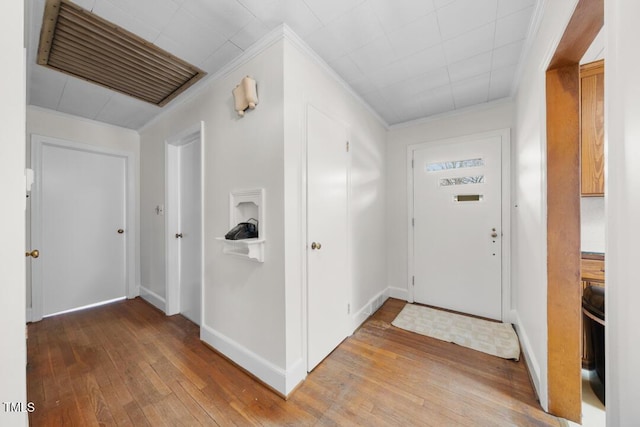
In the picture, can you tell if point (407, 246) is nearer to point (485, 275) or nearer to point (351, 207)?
point (485, 275)

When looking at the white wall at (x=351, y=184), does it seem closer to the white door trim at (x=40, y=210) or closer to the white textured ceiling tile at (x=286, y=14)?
the white textured ceiling tile at (x=286, y=14)

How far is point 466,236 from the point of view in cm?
262

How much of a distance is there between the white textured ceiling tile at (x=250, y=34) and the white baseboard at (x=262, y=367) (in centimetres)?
219

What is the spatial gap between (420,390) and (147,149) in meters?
3.85

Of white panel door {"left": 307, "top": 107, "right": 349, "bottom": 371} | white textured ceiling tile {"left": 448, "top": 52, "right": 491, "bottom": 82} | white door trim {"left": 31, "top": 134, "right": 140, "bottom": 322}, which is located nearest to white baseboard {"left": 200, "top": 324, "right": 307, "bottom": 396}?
white panel door {"left": 307, "top": 107, "right": 349, "bottom": 371}

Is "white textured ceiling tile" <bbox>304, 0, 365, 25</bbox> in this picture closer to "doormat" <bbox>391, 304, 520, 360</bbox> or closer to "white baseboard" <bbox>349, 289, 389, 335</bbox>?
"white baseboard" <bbox>349, 289, 389, 335</bbox>

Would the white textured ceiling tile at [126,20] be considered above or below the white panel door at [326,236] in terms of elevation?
above

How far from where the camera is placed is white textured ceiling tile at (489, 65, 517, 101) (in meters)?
1.98

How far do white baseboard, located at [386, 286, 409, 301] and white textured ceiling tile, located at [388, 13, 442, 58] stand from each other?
2.57m

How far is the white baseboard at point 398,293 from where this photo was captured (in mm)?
2992

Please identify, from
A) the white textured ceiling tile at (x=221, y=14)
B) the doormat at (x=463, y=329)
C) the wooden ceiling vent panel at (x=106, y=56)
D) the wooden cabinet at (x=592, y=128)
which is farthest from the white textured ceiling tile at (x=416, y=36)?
the doormat at (x=463, y=329)

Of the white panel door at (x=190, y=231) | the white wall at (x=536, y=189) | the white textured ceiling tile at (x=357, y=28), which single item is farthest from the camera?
the white panel door at (x=190, y=231)

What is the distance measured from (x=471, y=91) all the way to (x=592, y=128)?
3.30 ft

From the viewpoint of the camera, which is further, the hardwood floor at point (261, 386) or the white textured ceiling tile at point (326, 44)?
the white textured ceiling tile at point (326, 44)
